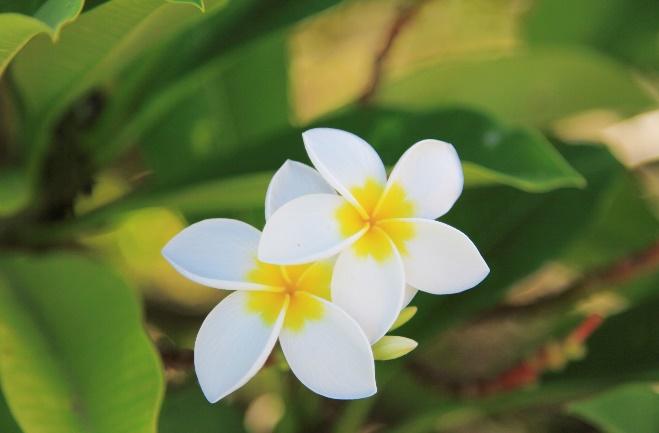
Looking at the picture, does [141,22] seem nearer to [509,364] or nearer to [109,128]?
[109,128]

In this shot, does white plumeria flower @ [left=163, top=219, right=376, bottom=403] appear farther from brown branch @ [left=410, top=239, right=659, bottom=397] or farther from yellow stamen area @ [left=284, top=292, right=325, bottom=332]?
brown branch @ [left=410, top=239, right=659, bottom=397]

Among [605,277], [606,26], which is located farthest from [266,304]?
[606,26]

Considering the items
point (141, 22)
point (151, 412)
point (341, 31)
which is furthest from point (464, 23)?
point (151, 412)

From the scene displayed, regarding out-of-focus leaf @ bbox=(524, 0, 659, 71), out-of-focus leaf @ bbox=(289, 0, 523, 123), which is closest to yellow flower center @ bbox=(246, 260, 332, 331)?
out-of-focus leaf @ bbox=(524, 0, 659, 71)

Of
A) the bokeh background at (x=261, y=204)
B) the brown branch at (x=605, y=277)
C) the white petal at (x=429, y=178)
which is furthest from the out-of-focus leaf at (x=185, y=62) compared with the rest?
the brown branch at (x=605, y=277)

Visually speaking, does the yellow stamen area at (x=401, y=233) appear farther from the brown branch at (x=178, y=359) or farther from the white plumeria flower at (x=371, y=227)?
the brown branch at (x=178, y=359)
